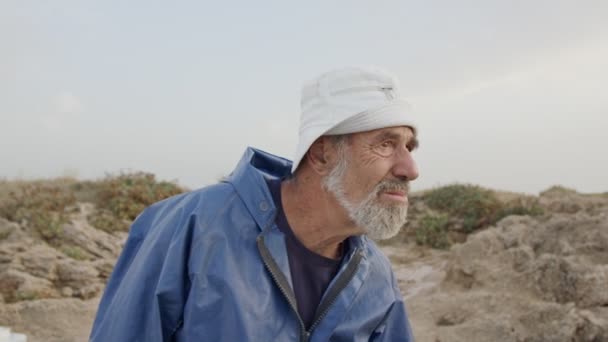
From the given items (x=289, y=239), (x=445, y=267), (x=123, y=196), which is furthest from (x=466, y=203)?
(x=289, y=239)

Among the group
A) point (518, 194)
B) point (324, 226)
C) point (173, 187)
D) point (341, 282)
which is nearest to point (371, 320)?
point (341, 282)

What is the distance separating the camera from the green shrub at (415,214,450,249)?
35.1 ft

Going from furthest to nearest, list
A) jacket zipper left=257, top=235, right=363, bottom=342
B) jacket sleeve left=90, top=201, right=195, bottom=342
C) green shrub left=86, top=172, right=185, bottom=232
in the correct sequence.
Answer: green shrub left=86, top=172, right=185, bottom=232
jacket zipper left=257, top=235, right=363, bottom=342
jacket sleeve left=90, top=201, right=195, bottom=342

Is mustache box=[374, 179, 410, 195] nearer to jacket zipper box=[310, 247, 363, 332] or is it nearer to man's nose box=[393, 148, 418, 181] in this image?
man's nose box=[393, 148, 418, 181]

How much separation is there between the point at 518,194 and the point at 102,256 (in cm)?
909

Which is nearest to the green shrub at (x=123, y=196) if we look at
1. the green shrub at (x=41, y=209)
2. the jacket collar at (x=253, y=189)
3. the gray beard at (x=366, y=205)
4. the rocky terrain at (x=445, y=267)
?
the rocky terrain at (x=445, y=267)

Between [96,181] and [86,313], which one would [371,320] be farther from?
[96,181]

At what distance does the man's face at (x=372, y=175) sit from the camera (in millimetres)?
2320

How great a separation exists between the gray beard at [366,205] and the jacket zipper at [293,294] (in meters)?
0.25

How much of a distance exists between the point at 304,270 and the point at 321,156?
474mm

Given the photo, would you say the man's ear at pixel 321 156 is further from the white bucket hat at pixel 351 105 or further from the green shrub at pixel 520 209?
the green shrub at pixel 520 209

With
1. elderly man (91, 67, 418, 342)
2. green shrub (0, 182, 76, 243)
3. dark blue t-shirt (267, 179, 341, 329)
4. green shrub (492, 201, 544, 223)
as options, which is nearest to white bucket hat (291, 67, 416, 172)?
elderly man (91, 67, 418, 342)

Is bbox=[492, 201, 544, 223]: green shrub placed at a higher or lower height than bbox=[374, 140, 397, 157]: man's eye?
lower

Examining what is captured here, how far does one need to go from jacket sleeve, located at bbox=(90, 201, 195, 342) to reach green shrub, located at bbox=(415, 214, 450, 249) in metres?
8.99
